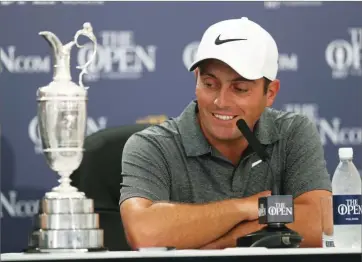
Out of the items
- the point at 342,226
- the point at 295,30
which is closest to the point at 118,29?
the point at 295,30

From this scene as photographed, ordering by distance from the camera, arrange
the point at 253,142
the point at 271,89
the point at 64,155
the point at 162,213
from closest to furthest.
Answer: the point at 64,155 < the point at 253,142 < the point at 162,213 < the point at 271,89

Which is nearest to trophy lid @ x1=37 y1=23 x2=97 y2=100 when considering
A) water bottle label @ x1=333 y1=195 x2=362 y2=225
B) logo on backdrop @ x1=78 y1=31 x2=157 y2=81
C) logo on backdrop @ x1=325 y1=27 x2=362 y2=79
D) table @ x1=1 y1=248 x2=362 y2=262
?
table @ x1=1 y1=248 x2=362 y2=262

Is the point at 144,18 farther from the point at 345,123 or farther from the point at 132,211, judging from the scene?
the point at 132,211

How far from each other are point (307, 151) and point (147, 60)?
1206 millimetres

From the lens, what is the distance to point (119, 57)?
178 inches

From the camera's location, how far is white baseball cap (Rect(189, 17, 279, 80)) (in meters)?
3.25

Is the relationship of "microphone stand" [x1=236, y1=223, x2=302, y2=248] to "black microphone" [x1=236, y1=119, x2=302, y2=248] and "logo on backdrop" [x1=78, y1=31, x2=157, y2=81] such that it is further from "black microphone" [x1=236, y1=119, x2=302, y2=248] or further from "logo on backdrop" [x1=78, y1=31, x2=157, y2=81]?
"logo on backdrop" [x1=78, y1=31, x2=157, y2=81]

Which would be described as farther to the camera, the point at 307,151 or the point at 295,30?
the point at 295,30

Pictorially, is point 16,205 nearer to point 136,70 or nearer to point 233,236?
point 136,70

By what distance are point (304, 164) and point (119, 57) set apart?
4.27 feet

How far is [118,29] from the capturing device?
450cm

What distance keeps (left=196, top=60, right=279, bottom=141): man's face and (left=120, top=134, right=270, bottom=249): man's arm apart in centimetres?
24

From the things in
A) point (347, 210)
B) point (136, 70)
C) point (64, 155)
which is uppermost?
point (136, 70)

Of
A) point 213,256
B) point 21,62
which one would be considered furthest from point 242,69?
point 21,62
